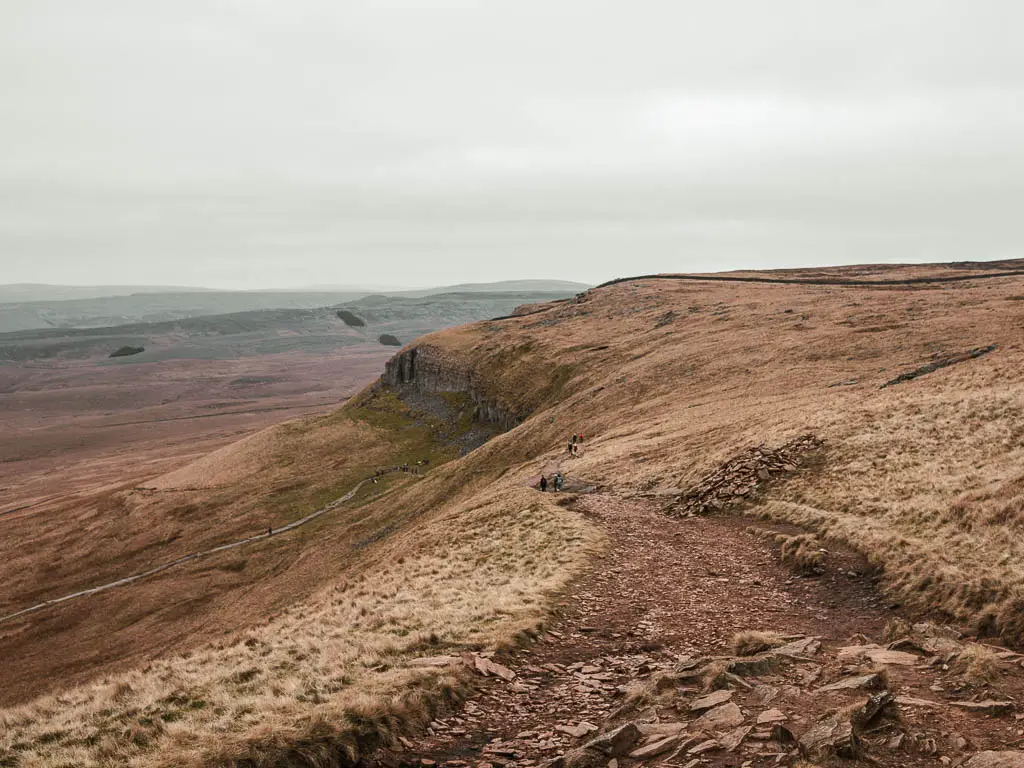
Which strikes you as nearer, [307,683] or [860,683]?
[860,683]

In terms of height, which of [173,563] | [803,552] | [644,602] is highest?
[803,552]

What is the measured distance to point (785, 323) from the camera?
8400 centimetres

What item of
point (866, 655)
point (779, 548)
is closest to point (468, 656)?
point (866, 655)

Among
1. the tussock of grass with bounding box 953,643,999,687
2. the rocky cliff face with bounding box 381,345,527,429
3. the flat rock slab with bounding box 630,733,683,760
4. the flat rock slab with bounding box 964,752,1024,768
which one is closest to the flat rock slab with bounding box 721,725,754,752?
Result: the flat rock slab with bounding box 630,733,683,760

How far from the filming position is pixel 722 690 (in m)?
12.8

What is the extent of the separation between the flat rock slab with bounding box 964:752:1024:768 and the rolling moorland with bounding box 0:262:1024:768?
0.05 m

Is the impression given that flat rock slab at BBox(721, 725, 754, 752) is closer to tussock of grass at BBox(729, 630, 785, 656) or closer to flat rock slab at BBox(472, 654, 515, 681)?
tussock of grass at BBox(729, 630, 785, 656)

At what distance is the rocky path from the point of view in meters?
10.6

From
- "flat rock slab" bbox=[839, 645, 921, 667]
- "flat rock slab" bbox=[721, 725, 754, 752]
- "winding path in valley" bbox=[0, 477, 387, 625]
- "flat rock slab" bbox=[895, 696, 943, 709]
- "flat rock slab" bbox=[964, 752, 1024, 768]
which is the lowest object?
"winding path in valley" bbox=[0, 477, 387, 625]

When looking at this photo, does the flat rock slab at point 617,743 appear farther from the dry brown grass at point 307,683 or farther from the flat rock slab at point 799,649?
the flat rock slab at point 799,649

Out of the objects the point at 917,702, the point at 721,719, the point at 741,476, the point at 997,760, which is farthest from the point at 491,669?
the point at 741,476

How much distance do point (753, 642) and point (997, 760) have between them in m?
6.70

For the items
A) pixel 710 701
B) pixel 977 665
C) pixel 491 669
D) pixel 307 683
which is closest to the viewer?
pixel 710 701

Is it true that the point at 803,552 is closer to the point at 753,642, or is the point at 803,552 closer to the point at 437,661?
the point at 753,642
